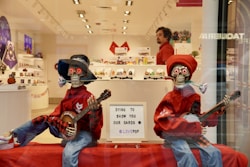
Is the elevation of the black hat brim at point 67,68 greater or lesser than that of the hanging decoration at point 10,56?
lesser

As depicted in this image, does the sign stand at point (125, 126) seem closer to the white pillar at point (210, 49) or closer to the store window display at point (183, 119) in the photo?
the store window display at point (183, 119)

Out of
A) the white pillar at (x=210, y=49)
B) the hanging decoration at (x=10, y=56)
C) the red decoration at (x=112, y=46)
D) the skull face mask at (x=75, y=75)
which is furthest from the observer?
the hanging decoration at (x=10, y=56)

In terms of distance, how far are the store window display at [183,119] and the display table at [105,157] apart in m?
0.04

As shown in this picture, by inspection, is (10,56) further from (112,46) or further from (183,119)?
(183,119)

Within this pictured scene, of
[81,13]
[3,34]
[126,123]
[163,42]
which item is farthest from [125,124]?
[3,34]

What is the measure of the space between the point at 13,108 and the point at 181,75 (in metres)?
1.11

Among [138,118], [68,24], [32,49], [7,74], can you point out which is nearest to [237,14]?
[138,118]

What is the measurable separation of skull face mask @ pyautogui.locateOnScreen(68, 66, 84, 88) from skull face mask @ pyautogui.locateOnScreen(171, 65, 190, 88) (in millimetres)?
485

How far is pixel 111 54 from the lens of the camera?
248 centimetres

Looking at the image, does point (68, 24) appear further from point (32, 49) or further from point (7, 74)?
point (7, 74)

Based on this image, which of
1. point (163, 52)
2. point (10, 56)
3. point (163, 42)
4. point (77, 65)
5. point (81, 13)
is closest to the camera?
point (77, 65)

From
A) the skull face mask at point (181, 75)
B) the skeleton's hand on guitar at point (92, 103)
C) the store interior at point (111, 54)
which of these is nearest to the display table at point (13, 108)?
the store interior at point (111, 54)

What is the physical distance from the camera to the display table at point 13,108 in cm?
176

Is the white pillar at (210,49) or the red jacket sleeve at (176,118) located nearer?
the red jacket sleeve at (176,118)
